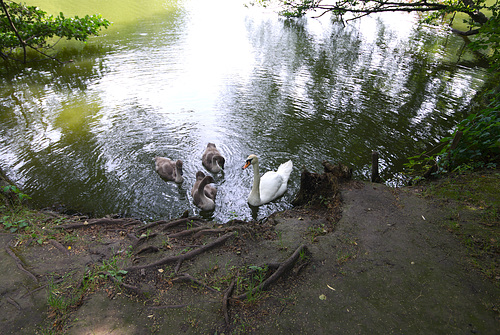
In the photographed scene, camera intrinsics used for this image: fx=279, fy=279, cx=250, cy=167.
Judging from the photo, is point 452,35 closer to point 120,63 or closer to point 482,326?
point 120,63

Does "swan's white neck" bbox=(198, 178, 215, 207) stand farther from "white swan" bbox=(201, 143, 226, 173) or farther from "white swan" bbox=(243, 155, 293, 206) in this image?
"white swan" bbox=(201, 143, 226, 173)

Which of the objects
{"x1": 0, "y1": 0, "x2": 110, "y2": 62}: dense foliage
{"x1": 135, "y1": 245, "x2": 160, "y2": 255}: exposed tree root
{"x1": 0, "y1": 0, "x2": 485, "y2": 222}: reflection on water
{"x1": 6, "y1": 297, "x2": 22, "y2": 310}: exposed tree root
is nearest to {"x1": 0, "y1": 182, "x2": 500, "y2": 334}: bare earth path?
{"x1": 6, "y1": 297, "x2": 22, "y2": 310}: exposed tree root

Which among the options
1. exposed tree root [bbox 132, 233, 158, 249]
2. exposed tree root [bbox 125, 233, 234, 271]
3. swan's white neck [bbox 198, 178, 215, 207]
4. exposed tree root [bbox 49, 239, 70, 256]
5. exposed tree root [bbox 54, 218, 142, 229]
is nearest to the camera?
exposed tree root [bbox 125, 233, 234, 271]

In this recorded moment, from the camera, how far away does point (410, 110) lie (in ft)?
37.3

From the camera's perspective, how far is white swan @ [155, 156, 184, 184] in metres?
7.44

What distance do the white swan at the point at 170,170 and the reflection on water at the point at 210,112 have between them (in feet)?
0.63

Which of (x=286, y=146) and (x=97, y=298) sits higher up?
(x=97, y=298)

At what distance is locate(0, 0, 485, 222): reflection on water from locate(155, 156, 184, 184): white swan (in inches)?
7.6

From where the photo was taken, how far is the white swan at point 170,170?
7.44 meters

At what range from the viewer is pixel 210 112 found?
36.4 feet

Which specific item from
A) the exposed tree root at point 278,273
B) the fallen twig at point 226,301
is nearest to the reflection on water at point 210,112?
the exposed tree root at point 278,273

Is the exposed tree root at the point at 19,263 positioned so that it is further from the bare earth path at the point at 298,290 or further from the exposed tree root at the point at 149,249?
the exposed tree root at the point at 149,249

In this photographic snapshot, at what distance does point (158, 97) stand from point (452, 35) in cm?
2498

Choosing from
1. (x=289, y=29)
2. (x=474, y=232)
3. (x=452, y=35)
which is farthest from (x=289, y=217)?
(x=452, y=35)
